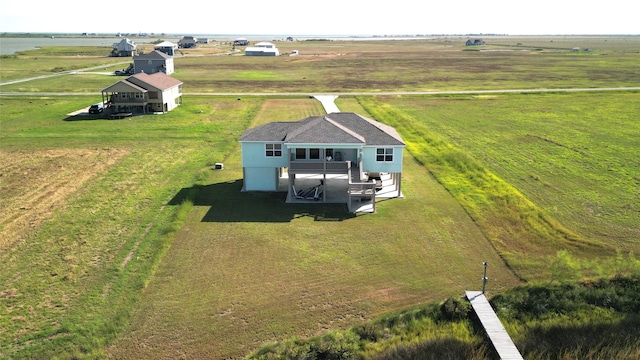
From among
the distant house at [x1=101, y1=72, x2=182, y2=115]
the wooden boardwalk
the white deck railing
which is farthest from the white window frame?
the distant house at [x1=101, y1=72, x2=182, y2=115]

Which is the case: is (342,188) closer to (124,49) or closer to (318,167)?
(318,167)

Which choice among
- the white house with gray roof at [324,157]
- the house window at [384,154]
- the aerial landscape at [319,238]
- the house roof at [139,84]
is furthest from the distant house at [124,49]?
the house window at [384,154]

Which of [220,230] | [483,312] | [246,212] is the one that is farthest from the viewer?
[246,212]

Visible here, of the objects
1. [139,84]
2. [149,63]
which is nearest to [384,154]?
[139,84]

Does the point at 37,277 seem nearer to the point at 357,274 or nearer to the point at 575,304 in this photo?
the point at 357,274

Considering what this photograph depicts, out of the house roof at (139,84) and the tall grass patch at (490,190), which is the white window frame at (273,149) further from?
the house roof at (139,84)

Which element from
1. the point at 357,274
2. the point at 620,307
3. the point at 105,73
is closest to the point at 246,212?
the point at 357,274
